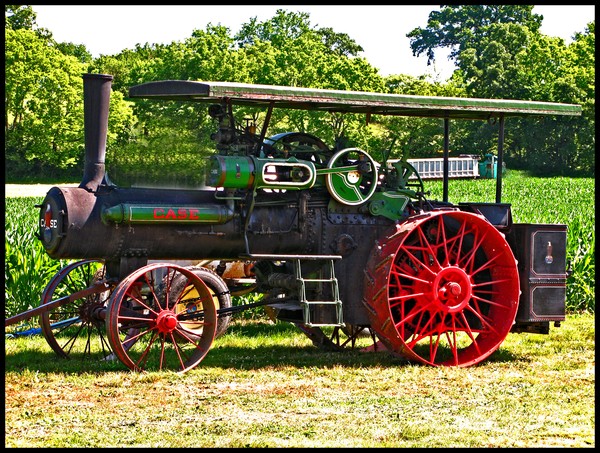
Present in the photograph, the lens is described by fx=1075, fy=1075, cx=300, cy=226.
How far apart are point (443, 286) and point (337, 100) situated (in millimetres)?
2203

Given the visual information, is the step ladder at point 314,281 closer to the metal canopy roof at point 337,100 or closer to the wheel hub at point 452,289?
the wheel hub at point 452,289

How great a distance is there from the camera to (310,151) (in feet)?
36.7

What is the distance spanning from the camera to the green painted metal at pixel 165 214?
404 inches

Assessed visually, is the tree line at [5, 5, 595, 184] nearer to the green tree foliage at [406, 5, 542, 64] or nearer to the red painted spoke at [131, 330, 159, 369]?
the red painted spoke at [131, 330, 159, 369]

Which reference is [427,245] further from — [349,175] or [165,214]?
[165,214]

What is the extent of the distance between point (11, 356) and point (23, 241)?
4922 millimetres

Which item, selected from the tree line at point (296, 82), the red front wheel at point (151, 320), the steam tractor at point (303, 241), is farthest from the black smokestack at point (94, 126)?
the tree line at point (296, 82)

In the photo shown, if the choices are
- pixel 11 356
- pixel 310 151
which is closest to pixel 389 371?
pixel 310 151

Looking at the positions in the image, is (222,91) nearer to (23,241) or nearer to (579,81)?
(23,241)

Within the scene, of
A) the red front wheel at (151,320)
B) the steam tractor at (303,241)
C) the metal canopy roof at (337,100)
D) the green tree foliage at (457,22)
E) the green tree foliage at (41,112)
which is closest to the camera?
the red front wheel at (151,320)

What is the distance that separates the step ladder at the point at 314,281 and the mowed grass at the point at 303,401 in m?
0.52

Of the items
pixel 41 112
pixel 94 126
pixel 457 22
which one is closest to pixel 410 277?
pixel 94 126

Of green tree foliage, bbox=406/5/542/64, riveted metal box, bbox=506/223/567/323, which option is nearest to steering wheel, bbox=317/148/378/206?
riveted metal box, bbox=506/223/567/323

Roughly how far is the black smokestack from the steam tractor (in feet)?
0.05
